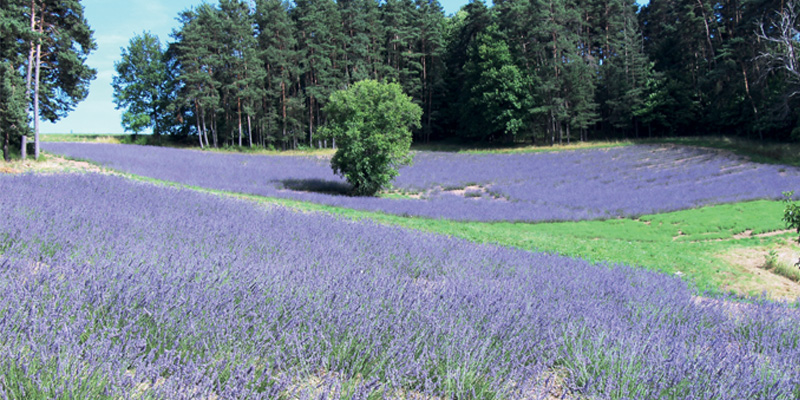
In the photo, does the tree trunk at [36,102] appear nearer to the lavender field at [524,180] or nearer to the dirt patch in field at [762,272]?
the lavender field at [524,180]

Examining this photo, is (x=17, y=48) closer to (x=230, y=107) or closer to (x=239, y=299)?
(x=239, y=299)

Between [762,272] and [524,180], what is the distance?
17.5 m

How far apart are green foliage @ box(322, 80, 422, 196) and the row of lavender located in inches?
682

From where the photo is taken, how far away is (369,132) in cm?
2300

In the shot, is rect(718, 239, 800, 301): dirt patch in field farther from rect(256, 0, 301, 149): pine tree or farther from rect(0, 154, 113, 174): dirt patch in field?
rect(256, 0, 301, 149): pine tree

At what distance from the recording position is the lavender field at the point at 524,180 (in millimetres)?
19562

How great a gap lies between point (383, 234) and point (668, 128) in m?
50.3

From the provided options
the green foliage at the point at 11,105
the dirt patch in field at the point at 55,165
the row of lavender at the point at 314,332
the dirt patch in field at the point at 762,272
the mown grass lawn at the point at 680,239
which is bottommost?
the dirt patch in field at the point at 762,272

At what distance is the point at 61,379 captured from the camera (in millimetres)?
1818

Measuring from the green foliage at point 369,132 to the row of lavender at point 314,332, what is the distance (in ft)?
56.9

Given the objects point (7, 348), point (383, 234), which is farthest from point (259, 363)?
point (383, 234)

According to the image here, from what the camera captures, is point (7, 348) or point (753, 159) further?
point (753, 159)

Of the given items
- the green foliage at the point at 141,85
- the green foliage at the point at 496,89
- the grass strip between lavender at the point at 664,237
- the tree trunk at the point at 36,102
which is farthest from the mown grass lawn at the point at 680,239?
the green foliage at the point at 141,85

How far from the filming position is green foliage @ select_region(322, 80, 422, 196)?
22.7 meters
